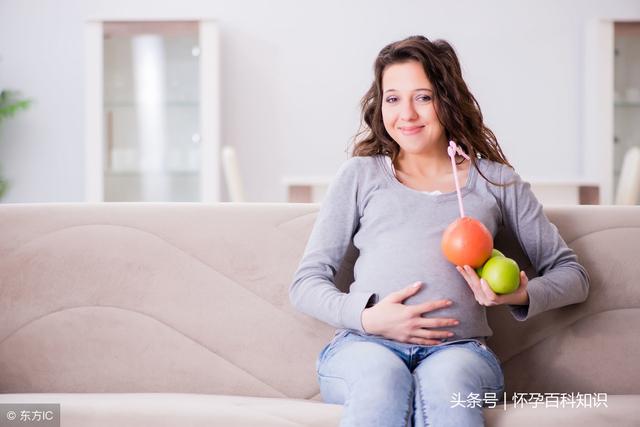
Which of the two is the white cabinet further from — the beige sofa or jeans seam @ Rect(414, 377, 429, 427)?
jeans seam @ Rect(414, 377, 429, 427)

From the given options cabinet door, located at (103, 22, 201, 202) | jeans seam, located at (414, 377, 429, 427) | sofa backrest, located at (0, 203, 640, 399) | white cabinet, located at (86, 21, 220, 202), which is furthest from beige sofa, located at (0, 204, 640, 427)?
cabinet door, located at (103, 22, 201, 202)

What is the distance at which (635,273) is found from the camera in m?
1.62

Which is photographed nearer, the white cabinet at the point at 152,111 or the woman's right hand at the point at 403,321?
the woman's right hand at the point at 403,321

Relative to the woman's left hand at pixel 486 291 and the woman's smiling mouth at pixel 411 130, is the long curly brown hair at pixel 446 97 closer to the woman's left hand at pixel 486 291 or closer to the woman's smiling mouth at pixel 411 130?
the woman's smiling mouth at pixel 411 130

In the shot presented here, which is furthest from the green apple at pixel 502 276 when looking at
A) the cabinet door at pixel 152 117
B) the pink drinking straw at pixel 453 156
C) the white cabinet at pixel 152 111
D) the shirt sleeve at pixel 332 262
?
the cabinet door at pixel 152 117

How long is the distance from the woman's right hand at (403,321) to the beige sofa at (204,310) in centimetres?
24

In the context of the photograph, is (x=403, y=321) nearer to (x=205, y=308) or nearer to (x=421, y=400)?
(x=421, y=400)

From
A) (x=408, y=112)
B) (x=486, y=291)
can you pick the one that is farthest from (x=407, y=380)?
(x=408, y=112)

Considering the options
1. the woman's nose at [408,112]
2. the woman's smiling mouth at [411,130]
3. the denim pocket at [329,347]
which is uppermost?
the woman's nose at [408,112]

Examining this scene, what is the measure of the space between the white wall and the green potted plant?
88mm

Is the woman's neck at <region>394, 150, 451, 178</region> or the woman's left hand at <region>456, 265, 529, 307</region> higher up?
the woman's neck at <region>394, 150, 451, 178</region>

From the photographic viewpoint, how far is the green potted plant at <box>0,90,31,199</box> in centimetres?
457

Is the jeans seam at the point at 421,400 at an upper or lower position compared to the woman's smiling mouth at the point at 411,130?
lower

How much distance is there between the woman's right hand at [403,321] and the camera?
1381 mm
